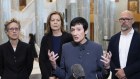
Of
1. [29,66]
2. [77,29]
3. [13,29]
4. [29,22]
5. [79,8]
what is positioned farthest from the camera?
[29,22]

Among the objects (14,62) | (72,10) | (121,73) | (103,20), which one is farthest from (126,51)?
(103,20)

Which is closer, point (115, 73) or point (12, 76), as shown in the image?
point (12, 76)

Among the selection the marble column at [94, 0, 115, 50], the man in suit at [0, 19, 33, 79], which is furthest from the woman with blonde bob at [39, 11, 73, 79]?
the marble column at [94, 0, 115, 50]

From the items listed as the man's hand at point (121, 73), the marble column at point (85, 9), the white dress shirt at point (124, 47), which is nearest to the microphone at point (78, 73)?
the man's hand at point (121, 73)

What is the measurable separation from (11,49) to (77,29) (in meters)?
1.35

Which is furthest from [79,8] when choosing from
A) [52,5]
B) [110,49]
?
[110,49]

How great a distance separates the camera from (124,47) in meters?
4.80

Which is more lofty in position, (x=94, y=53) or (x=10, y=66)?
(x=94, y=53)

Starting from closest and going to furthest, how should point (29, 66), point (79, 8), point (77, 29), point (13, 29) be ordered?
point (77, 29) → point (13, 29) → point (29, 66) → point (79, 8)

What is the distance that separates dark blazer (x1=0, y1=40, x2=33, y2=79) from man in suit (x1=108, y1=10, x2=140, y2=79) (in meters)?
1.38

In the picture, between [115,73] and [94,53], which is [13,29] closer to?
[94,53]

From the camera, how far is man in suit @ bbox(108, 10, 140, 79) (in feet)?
15.3

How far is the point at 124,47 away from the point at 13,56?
1.72 metres

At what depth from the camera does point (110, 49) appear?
496 centimetres
